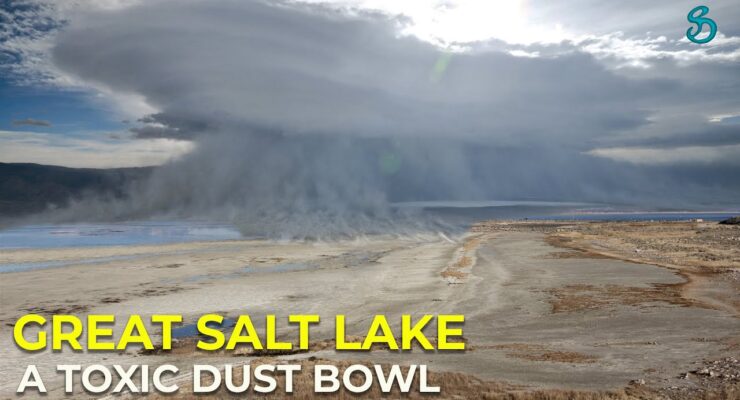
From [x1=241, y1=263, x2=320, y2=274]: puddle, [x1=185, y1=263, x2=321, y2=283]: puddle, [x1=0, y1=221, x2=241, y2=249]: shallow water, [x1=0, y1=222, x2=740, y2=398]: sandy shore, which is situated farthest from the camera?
[x1=0, y1=221, x2=241, y2=249]: shallow water

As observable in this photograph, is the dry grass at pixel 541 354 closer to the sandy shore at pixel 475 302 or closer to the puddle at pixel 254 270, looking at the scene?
the sandy shore at pixel 475 302

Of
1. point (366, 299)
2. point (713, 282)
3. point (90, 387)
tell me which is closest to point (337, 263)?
point (366, 299)

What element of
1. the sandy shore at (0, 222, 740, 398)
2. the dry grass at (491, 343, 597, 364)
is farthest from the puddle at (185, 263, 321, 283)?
the dry grass at (491, 343, 597, 364)

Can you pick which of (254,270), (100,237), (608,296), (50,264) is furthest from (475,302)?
(100,237)

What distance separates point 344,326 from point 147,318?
34.0 ft

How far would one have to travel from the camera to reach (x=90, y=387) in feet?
49.8

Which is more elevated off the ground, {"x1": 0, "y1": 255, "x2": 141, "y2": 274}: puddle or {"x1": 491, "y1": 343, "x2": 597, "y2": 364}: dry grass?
{"x1": 491, "y1": 343, "x2": 597, "y2": 364}: dry grass

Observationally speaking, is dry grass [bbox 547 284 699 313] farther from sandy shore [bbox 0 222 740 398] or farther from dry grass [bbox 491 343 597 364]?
dry grass [bbox 491 343 597 364]

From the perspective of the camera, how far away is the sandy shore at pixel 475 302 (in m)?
A: 16.4

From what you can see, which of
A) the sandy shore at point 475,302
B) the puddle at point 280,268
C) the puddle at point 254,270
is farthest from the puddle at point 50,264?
the puddle at point 280,268

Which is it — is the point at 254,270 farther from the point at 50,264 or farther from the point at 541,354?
the point at 541,354

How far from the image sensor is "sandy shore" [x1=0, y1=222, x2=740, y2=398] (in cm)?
1639

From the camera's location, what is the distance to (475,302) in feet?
98.7

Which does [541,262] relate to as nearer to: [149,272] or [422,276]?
[422,276]
